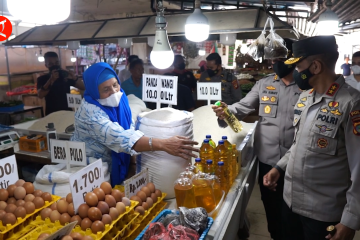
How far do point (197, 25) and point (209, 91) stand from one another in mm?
634

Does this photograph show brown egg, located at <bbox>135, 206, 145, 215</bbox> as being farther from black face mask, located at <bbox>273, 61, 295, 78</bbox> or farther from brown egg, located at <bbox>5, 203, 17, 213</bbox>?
black face mask, located at <bbox>273, 61, 295, 78</bbox>

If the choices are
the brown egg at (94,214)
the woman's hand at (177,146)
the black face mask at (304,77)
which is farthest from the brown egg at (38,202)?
the black face mask at (304,77)

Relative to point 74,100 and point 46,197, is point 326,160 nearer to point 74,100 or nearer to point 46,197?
point 46,197

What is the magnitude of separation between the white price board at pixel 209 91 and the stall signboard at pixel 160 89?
65 cm

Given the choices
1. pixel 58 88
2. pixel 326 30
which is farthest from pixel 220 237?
pixel 58 88

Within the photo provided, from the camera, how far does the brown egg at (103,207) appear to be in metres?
1.36

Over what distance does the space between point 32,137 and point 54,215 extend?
2.02 m

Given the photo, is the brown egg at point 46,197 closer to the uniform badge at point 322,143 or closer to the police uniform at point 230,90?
the uniform badge at point 322,143

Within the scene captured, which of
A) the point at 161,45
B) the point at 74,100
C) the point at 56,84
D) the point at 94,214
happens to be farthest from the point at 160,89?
the point at 56,84

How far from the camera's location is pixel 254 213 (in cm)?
367

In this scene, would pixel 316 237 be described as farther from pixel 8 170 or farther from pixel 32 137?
pixel 32 137

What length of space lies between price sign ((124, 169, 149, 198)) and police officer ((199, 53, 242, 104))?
8.78ft

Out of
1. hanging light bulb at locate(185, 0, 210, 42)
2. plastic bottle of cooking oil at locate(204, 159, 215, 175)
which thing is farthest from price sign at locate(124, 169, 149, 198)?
hanging light bulb at locate(185, 0, 210, 42)

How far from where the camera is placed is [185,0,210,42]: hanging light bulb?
2705 mm
